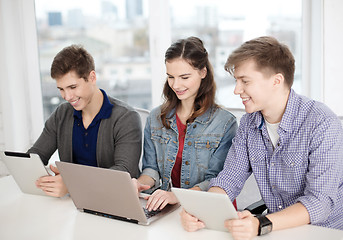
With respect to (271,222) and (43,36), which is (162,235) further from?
(43,36)

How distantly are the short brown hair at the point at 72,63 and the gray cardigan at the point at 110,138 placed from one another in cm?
23

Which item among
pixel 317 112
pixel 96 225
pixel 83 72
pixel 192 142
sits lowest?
pixel 96 225

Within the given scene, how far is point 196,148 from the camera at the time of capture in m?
2.06

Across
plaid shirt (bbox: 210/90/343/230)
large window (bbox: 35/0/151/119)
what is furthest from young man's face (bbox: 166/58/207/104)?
large window (bbox: 35/0/151/119)

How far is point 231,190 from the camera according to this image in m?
1.79

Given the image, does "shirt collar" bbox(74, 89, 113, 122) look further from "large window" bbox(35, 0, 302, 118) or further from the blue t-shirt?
"large window" bbox(35, 0, 302, 118)

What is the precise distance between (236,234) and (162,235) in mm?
253

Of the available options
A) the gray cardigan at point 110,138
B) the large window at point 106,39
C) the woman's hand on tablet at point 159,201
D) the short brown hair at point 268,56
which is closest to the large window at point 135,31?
the large window at point 106,39

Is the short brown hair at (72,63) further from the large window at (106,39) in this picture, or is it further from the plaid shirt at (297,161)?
the large window at (106,39)

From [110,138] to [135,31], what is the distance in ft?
5.38

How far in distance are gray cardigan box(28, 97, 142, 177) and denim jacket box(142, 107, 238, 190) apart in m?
0.09

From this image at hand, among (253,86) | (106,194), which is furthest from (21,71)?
(253,86)

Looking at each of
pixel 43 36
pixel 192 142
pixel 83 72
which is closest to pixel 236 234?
pixel 192 142

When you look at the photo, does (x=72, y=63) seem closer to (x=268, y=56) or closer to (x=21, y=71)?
(x=268, y=56)
